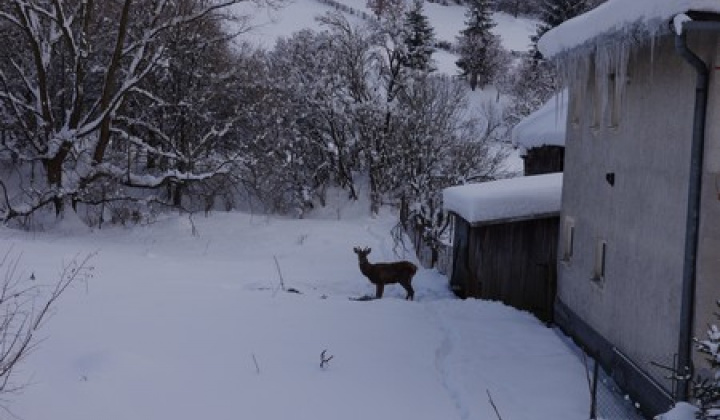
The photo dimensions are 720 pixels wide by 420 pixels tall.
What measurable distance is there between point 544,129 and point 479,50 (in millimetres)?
37158

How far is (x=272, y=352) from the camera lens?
9.41 m

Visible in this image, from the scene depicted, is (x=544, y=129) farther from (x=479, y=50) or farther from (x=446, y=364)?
(x=479, y=50)

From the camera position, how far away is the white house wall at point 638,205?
26.1 ft

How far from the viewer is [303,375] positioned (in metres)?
8.67

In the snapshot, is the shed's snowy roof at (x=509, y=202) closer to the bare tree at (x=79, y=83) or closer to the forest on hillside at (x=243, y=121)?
the forest on hillside at (x=243, y=121)

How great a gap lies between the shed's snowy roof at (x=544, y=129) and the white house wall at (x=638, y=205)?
5.45 m

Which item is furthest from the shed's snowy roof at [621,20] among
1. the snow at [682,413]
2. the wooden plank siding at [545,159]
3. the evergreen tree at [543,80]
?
the evergreen tree at [543,80]

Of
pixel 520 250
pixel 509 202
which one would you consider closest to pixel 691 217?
pixel 509 202

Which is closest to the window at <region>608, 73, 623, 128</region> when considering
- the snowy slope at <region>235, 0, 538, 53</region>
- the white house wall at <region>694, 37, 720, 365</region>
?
the white house wall at <region>694, 37, 720, 365</region>

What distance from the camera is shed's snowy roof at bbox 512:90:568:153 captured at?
17.5 meters

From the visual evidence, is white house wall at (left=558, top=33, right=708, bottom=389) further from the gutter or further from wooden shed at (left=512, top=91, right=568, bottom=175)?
wooden shed at (left=512, top=91, right=568, bottom=175)

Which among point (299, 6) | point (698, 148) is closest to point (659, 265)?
point (698, 148)

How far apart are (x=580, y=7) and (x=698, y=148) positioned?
132 feet

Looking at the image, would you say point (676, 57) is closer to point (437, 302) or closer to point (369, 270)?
point (437, 302)
